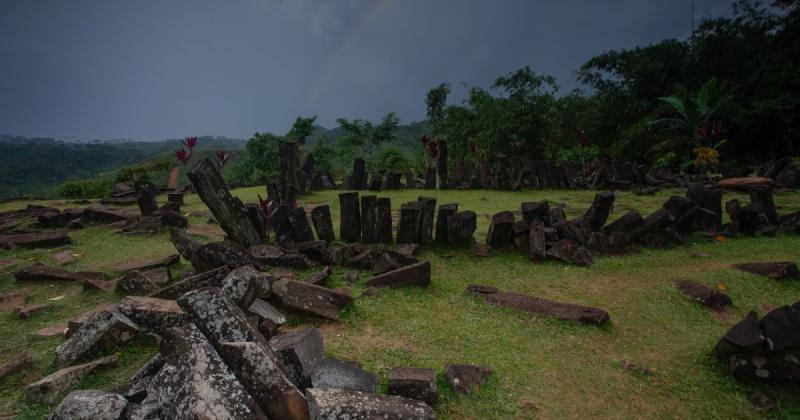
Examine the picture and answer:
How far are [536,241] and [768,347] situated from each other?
3.02 meters

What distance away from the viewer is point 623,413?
8.27 feet

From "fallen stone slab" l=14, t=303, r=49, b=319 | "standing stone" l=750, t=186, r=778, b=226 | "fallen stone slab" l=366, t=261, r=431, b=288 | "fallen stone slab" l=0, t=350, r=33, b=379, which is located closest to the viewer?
"fallen stone slab" l=0, t=350, r=33, b=379

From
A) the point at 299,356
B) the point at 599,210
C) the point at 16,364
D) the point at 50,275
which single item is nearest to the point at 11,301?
the point at 50,275

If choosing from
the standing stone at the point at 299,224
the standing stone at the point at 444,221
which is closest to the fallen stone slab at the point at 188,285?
the standing stone at the point at 299,224

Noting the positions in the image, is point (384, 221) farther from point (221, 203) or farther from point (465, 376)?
point (465, 376)

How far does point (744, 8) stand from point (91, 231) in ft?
107

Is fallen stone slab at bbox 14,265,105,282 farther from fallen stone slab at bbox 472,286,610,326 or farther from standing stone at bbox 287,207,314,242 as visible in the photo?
fallen stone slab at bbox 472,286,610,326

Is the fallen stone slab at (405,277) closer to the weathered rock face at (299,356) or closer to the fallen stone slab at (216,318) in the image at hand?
the weathered rock face at (299,356)

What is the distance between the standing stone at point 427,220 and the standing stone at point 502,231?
0.93 meters

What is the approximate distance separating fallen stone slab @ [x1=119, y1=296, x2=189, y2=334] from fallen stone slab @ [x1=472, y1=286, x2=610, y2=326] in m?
2.91

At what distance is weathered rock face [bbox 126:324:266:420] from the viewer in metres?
1.74

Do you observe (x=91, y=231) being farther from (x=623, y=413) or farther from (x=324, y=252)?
(x=623, y=413)

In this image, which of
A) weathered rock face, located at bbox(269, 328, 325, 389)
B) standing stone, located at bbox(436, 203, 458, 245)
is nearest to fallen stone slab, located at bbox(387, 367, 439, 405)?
weathered rock face, located at bbox(269, 328, 325, 389)

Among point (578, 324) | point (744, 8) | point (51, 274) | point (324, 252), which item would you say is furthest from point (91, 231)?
point (744, 8)
